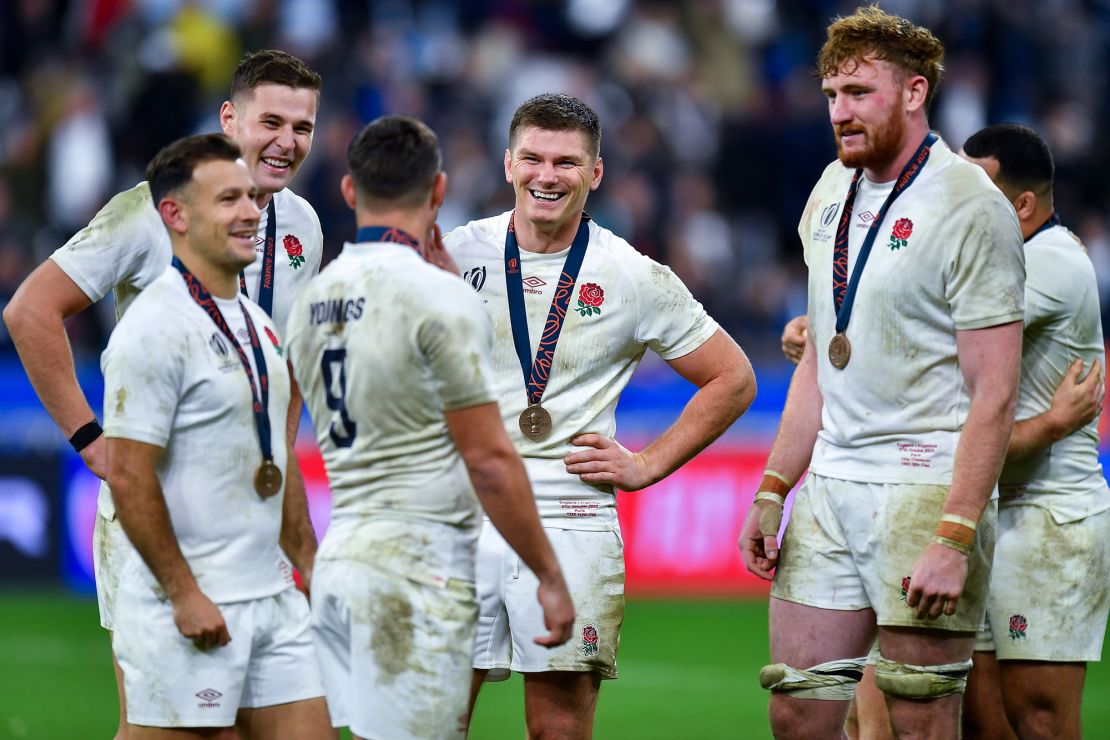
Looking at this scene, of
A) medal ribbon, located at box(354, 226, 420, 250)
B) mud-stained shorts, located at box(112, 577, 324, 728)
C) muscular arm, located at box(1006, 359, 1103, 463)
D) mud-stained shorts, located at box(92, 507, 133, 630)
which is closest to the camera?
medal ribbon, located at box(354, 226, 420, 250)

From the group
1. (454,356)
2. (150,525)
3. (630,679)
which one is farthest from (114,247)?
(630,679)

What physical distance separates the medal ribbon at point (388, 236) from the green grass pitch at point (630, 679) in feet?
15.3

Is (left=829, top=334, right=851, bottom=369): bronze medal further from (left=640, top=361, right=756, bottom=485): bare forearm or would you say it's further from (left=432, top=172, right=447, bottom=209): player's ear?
(left=432, top=172, right=447, bottom=209): player's ear

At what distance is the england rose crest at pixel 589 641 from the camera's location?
19.1 feet

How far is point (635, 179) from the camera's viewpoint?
15.2 metres

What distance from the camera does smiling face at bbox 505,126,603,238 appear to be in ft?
19.6

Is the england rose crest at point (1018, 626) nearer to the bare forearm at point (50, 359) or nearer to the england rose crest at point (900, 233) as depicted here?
the england rose crest at point (900, 233)

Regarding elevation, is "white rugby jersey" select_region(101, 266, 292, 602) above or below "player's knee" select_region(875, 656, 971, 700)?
above

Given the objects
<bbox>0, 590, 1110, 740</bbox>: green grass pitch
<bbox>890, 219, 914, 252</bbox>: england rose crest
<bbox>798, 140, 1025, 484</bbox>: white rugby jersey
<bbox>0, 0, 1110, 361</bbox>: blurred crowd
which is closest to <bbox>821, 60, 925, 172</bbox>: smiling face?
<bbox>798, 140, 1025, 484</bbox>: white rugby jersey

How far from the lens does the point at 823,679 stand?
220 inches

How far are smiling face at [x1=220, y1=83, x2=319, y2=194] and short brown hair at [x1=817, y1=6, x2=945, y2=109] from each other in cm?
212

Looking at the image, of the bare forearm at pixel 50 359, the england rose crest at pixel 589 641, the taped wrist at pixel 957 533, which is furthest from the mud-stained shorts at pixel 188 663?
the taped wrist at pixel 957 533

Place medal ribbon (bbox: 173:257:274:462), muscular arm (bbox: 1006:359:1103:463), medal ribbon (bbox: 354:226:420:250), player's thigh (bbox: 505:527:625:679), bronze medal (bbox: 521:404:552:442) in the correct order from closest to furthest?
1. medal ribbon (bbox: 354:226:420:250)
2. medal ribbon (bbox: 173:257:274:462)
3. player's thigh (bbox: 505:527:625:679)
4. bronze medal (bbox: 521:404:552:442)
5. muscular arm (bbox: 1006:359:1103:463)

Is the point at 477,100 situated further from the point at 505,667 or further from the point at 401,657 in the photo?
the point at 401,657
